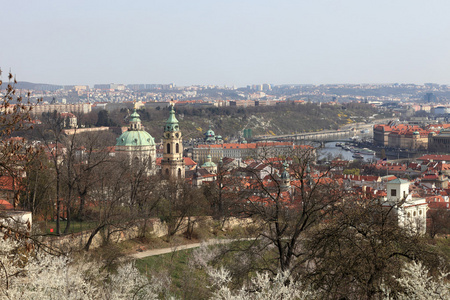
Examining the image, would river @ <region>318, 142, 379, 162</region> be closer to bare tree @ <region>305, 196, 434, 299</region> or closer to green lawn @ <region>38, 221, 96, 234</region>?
green lawn @ <region>38, 221, 96, 234</region>

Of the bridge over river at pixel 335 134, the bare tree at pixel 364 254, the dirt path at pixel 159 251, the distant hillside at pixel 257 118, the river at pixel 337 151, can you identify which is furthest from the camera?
the bridge over river at pixel 335 134

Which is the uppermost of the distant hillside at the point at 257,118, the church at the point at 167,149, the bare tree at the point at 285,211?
the bare tree at the point at 285,211

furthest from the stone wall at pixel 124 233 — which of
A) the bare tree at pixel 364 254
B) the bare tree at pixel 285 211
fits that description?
the bare tree at pixel 364 254

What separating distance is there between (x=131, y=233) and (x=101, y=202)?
4.74 feet

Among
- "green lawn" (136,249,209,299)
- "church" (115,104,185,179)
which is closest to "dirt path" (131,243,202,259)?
"green lawn" (136,249,209,299)

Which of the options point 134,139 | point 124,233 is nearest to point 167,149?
point 134,139

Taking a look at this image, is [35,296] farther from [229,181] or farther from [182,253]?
[229,181]

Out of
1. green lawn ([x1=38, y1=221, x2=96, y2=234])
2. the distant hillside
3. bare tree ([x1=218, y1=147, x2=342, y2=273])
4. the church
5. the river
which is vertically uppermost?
bare tree ([x1=218, y1=147, x2=342, y2=273])

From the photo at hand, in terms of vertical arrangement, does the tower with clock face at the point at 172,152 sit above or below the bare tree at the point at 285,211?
below

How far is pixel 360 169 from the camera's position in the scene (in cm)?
5769

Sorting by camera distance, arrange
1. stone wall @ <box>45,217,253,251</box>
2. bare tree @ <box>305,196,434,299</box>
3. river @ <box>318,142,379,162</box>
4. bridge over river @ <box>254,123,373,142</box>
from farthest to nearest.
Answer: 1. bridge over river @ <box>254,123,373,142</box>
2. river @ <box>318,142,379,162</box>
3. stone wall @ <box>45,217,253,251</box>
4. bare tree @ <box>305,196,434,299</box>

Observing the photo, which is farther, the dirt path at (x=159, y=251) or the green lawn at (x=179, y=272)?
the dirt path at (x=159, y=251)

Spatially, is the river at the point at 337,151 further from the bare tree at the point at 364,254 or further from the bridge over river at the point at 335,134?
the bare tree at the point at 364,254

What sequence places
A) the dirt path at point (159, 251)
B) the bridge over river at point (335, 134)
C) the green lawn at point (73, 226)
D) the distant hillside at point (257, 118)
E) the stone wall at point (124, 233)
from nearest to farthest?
the stone wall at point (124, 233), the dirt path at point (159, 251), the green lawn at point (73, 226), the distant hillside at point (257, 118), the bridge over river at point (335, 134)
